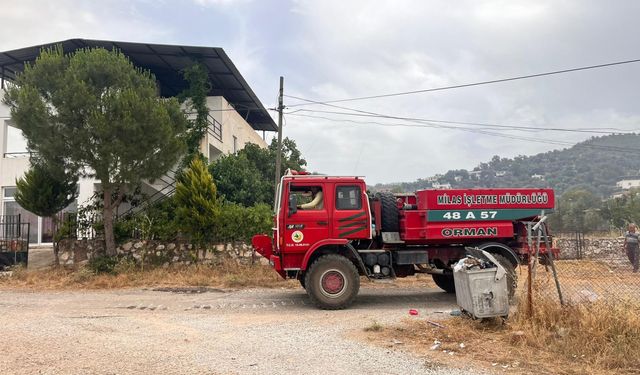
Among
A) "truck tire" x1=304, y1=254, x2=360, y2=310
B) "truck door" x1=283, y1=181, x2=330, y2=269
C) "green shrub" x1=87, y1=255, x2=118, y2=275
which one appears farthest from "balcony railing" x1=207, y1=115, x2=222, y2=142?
"truck tire" x1=304, y1=254, x2=360, y2=310

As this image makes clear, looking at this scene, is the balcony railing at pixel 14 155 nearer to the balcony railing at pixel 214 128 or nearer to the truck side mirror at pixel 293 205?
the balcony railing at pixel 214 128

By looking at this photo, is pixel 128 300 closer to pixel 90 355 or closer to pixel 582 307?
pixel 90 355

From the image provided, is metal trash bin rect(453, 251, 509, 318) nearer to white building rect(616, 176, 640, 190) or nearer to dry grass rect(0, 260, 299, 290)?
dry grass rect(0, 260, 299, 290)

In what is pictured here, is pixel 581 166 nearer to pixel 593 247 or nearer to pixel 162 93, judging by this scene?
pixel 593 247

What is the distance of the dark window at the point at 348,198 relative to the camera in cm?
973

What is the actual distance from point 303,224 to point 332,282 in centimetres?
127

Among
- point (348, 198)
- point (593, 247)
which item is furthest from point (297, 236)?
point (593, 247)

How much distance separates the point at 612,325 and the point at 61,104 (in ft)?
44.8

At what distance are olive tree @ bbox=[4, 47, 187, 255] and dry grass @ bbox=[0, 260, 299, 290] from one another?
8.85 ft

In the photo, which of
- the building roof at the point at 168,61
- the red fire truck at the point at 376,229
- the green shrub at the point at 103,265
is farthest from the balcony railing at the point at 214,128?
the red fire truck at the point at 376,229

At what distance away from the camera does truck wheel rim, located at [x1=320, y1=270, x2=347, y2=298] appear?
9.34 m

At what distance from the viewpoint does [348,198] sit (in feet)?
32.0

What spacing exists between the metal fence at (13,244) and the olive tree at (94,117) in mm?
3506

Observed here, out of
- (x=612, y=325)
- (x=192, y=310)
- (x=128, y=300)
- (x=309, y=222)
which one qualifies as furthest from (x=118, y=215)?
(x=612, y=325)
